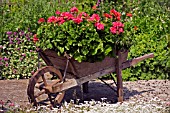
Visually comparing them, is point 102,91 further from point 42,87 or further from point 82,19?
point 82,19

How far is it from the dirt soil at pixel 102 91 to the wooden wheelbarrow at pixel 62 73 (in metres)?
0.52

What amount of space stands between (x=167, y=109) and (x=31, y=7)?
16.1 feet

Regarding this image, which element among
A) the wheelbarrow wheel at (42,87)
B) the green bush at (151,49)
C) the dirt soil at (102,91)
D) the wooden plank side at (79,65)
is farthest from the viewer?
the green bush at (151,49)

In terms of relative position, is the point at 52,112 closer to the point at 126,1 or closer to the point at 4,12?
the point at 4,12

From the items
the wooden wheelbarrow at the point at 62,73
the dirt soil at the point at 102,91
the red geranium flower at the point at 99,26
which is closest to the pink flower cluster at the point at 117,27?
the red geranium flower at the point at 99,26

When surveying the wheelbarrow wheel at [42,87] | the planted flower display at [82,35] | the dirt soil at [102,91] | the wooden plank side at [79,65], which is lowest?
the dirt soil at [102,91]

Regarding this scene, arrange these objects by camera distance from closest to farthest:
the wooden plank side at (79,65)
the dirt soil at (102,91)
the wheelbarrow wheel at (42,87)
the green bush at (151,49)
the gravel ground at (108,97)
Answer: the gravel ground at (108,97), the wheelbarrow wheel at (42,87), the wooden plank side at (79,65), the dirt soil at (102,91), the green bush at (151,49)

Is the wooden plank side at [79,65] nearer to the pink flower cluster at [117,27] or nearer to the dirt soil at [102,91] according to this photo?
the pink flower cluster at [117,27]

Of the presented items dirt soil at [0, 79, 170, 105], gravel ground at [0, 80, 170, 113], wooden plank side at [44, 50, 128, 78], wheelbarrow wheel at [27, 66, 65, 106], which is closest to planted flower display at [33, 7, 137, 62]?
wooden plank side at [44, 50, 128, 78]

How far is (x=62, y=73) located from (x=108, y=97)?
Answer: 1.15 m

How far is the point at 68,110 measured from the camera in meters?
5.10

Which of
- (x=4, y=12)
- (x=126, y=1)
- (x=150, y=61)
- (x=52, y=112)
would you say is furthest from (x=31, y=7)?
(x=52, y=112)

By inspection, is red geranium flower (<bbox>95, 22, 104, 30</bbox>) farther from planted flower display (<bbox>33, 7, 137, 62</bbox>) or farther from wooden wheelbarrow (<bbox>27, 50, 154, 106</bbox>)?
wooden wheelbarrow (<bbox>27, 50, 154, 106</bbox>)

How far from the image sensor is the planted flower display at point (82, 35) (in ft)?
17.9
